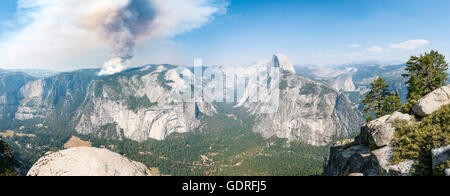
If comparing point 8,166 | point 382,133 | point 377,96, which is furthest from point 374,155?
point 8,166

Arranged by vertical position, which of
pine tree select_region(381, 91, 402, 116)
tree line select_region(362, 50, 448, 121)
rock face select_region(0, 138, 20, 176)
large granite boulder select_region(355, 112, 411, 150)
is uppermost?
tree line select_region(362, 50, 448, 121)

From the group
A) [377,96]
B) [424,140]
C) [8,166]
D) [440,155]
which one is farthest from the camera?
[377,96]

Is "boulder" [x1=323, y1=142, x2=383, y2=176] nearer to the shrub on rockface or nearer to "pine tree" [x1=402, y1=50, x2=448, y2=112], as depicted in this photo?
the shrub on rockface

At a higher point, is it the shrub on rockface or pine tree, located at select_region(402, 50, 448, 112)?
pine tree, located at select_region(402, 50, 448, 112)

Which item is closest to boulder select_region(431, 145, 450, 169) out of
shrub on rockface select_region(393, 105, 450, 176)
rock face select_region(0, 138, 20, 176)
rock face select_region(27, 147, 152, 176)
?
shrub on rockface select_region(393, 105, 450, 176)

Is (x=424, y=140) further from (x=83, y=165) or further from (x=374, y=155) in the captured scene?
(x=83, y=165)
